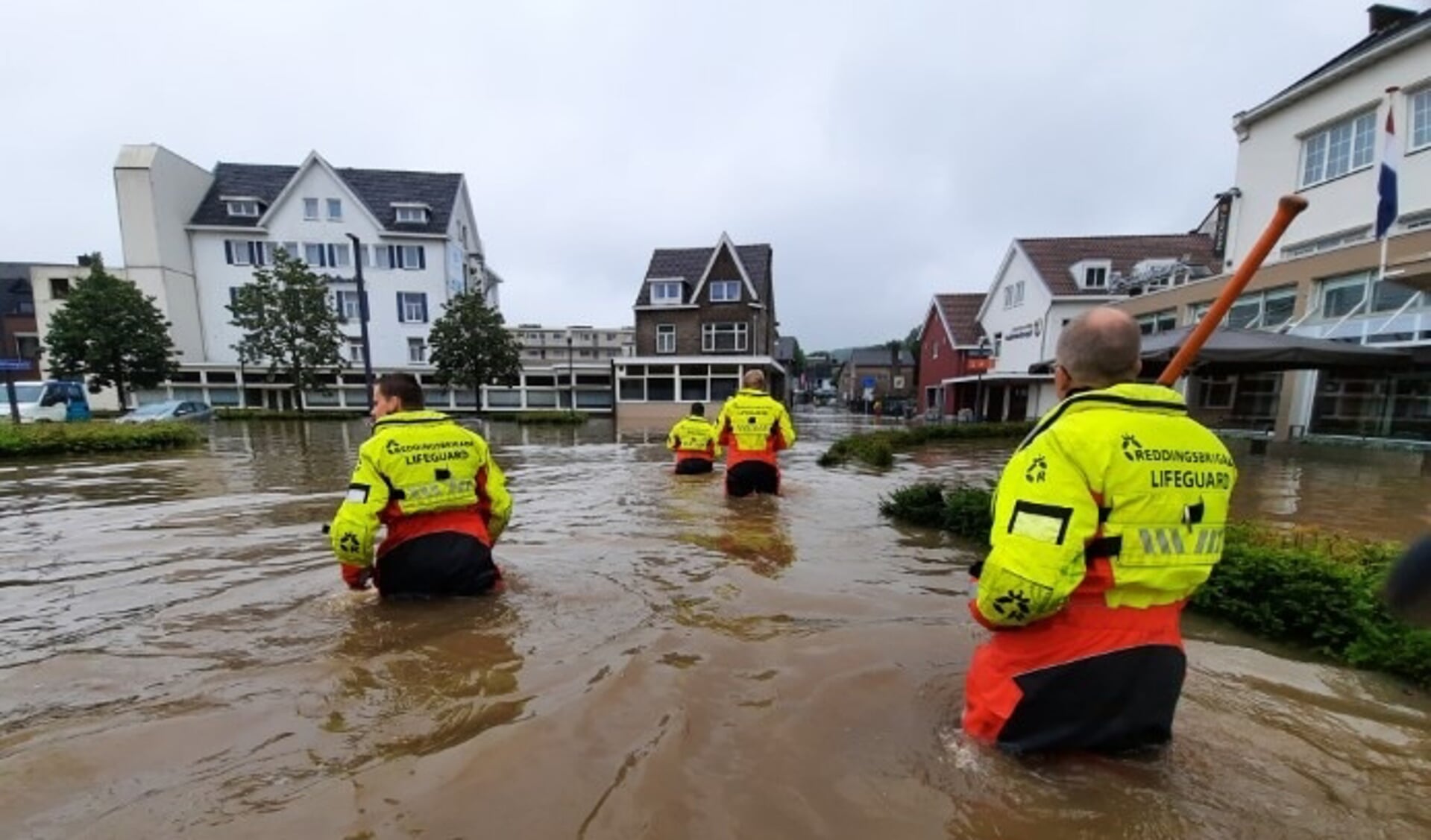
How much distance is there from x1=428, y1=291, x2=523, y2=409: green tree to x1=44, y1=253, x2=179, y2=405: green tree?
39.8 ft

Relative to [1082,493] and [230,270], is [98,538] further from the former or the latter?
[230,270]

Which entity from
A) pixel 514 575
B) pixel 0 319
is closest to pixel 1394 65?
pixel 514 575

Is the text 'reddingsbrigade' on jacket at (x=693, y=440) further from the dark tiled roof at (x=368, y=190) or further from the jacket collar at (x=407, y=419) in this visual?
the dark tiled roof at (x=368, y=190)

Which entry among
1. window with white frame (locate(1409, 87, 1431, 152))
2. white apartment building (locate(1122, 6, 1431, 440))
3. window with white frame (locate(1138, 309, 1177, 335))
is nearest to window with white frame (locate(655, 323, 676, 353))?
window with white frame (locate(1138, 309, 1177, 335))

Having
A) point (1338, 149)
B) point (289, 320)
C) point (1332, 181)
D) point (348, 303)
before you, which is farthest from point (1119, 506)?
point (348, 303)

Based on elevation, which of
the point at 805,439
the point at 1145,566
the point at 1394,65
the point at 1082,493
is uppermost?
the point at 1394,65

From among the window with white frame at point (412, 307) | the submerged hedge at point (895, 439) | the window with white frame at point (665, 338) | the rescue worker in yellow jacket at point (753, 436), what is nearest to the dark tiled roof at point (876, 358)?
the window with white frame at point (665, 338)

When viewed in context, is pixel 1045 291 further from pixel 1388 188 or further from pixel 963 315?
pixel 1388 188

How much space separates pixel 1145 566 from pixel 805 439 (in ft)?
64.5

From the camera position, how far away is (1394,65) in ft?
49.3

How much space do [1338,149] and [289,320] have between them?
1490 inches

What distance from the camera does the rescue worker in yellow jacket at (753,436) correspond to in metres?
7.72

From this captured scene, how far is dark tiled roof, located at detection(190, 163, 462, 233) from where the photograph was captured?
121ft

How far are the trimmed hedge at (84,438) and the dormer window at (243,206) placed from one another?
89.3ft
